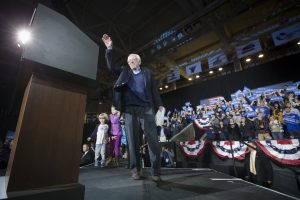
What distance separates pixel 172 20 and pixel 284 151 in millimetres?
5913

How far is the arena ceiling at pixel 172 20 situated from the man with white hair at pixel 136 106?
13.4 feet

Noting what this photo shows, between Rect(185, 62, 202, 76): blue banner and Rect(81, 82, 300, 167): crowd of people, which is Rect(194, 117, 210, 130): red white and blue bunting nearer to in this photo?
Rect(81, 82, 300, 167): crowd of people

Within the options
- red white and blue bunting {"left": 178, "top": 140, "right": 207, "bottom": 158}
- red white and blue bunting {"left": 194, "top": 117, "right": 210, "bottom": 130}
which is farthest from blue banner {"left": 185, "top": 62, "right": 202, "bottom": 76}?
red white and blue bunting {"left": 178, "top": 140, "right": 207, "bottom": 158}

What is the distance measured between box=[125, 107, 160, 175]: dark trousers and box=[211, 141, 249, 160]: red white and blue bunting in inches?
112

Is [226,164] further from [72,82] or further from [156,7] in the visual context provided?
[156,7]

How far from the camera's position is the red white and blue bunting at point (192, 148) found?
4332 mm

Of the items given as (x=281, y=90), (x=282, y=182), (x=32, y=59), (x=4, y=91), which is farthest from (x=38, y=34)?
(x=4, y=91)

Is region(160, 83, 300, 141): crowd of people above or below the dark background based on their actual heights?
below

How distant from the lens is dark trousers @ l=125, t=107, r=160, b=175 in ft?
5.21

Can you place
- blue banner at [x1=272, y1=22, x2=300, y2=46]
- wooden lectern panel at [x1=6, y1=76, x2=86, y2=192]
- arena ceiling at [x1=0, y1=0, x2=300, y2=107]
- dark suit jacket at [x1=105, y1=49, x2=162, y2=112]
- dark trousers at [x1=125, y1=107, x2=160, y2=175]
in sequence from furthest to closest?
1. blue banner at [x1=272, y1=22, x2=300, y2=46]
2. arena ceiling at [x1=0, y1=0, x2=300, y2=107]
3. dark suit jacket at [x1=105, y1=49, x2=162, y2=112]
4. dark trousers at [x1=125, y1=107, x2=160, y2=175]
5. wooden lectern panel at [x1=6, y1=76, x2=86, y2=192]

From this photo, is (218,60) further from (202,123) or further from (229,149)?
(229,149)

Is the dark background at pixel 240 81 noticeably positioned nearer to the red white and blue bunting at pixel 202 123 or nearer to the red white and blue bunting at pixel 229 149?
the red white and blue bunting at pixel 202 123

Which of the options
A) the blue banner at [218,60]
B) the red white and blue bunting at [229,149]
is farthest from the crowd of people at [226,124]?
the blue banner at [218,60]

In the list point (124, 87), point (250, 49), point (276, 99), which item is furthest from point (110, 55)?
point (276, 99)
